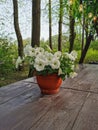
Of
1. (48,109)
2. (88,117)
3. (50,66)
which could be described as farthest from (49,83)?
(88,117)

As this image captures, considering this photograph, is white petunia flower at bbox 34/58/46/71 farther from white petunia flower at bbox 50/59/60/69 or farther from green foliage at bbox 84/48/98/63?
green foliage at bbox 84/48/98/63

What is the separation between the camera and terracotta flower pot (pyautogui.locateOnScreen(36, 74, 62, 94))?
1.50 metres

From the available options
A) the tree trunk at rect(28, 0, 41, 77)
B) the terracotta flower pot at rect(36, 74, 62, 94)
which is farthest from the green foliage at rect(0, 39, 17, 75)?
the terracotta flower pot at rect(36, 74, 62, 94)

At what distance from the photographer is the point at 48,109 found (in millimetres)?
1253

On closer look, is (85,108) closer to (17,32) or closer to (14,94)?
(14,94)

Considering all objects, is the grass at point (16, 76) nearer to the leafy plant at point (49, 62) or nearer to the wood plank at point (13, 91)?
the wood plank at point (13, 91)

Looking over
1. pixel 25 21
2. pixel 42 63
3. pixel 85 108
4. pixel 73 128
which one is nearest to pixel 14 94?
pixel 42 63

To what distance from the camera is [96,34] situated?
5680mm

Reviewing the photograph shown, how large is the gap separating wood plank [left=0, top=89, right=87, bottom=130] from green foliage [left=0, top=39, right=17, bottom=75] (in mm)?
3898

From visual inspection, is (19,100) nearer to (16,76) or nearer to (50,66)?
(50,66)

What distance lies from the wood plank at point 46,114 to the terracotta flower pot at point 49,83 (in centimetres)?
5

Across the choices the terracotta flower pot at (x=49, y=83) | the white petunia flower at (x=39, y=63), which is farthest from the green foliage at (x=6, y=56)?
the white petunia flower at (x=39, y=63)

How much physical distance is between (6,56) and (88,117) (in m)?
4.73

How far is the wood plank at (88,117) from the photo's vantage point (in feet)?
3.36
